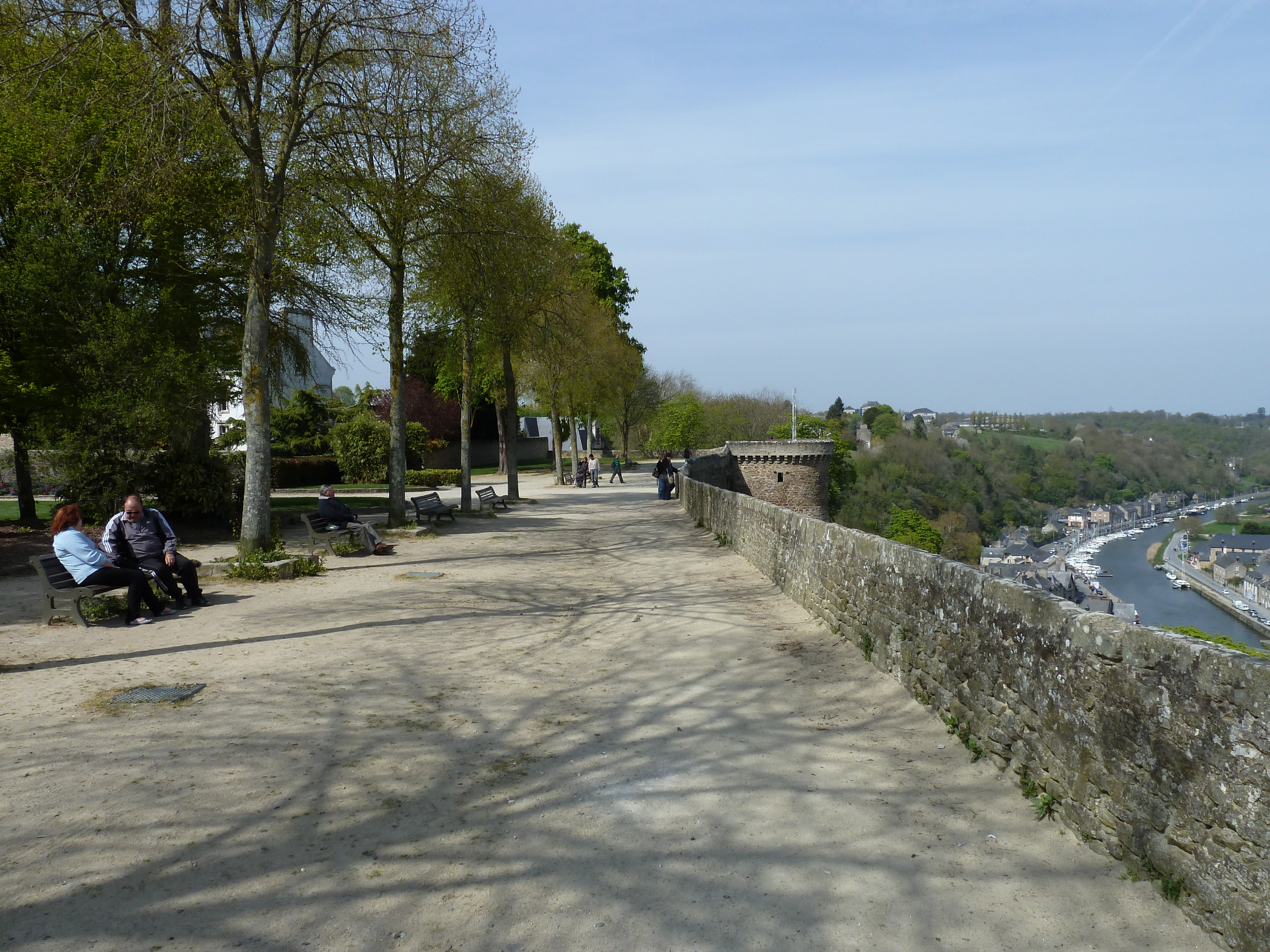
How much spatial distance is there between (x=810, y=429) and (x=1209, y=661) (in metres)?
77.8

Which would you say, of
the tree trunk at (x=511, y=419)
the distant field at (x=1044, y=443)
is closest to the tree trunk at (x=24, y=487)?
the tree trunk at (x=511, y=419)

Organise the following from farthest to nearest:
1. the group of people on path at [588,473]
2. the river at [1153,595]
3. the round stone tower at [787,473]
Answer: the round stone tower at [787,473] → the group of people on path at [588,473] → the river at [1153,595]

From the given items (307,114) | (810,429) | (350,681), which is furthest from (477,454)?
(350,681)

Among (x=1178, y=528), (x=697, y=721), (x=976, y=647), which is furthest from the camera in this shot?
(x=1178, y=528)

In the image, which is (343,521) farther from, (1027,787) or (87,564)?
(1027,787)

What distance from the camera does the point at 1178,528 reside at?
65.1 metres

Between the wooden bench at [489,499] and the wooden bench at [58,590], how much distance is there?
1326 centimetres

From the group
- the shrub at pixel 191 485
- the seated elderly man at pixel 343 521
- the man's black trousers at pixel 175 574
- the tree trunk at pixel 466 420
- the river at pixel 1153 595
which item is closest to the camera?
the man's black trousers at pixel 175 574

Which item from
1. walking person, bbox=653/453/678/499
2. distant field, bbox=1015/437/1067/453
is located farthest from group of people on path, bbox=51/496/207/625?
distant field, bbox=1015/437/1067/453

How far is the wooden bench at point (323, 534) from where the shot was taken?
13680mm

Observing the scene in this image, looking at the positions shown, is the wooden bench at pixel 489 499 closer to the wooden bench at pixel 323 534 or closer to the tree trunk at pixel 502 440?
the wooden bench at pixel 323 534

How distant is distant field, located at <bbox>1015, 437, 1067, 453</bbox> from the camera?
5251 inches

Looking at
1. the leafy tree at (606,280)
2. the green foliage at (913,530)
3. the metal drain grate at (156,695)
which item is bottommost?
Answer: the green foliage at (913,530)

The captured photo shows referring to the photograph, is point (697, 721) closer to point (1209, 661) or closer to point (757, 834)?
point (757, 834)
